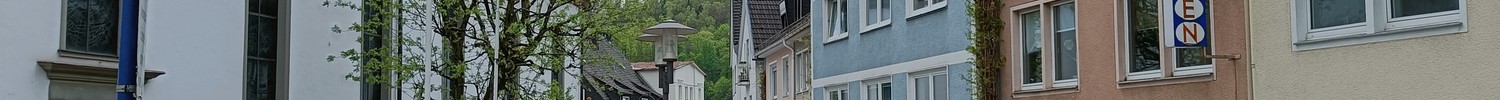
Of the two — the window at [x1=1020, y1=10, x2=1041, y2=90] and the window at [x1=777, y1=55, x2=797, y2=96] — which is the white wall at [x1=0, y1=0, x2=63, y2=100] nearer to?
the window at [x1=1020, y1=10, x2=1041, y2=90]

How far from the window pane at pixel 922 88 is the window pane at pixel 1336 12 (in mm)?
7722

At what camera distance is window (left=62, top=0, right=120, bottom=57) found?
56.4 ft

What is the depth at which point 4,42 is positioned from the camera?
16922 mm

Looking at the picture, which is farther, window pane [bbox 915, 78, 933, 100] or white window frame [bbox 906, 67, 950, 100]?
window pane [bbox 915, 78, 933, 100]

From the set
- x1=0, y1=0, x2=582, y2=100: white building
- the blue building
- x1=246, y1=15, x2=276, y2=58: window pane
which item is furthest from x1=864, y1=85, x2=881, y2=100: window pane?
x1=246, y1=15, x2=276, y2=58: window pane

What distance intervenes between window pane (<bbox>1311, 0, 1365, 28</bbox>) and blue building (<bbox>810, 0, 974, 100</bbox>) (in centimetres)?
591

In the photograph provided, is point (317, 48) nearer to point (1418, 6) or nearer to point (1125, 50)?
point (1125, 50)

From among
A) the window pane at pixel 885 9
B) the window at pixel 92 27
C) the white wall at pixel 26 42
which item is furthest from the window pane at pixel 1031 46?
the white wall at pixel 26 42

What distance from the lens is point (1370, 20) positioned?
16.4 metres

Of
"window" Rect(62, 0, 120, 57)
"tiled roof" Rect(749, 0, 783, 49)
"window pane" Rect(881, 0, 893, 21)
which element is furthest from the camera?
"tiled roof" Rect(749, 0, 783, 49)

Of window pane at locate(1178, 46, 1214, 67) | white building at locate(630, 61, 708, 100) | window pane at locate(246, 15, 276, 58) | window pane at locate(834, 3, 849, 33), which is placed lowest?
white building at locate(630, 61, 708, 100)

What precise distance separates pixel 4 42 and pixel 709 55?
231 feet

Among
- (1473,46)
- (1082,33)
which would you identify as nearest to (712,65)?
(1082,33)

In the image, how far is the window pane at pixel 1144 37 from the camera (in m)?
19.9
